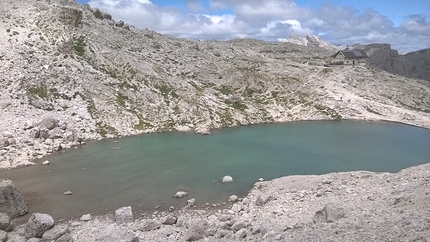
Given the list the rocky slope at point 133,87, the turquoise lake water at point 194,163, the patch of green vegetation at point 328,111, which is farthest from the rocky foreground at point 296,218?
the patch of green vegetation at point 328,111

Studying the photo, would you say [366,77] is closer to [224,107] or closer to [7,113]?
[224,107]

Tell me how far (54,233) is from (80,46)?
243 feet

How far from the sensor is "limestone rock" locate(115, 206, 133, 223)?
33062 millimetres

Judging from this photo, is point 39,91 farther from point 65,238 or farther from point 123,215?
point 65,238

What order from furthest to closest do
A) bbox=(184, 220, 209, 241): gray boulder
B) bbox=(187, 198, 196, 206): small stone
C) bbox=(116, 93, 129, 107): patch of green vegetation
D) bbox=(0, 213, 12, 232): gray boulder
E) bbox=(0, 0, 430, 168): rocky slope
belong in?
1. bbox=(116, 93, 129, 107): patch of green vegetation
2. bbox=(0, 0, 430, 168): rocky slope
3. bbox=(187, 198, 196, 206): small stone
4. bbox=(0, 213, 12, 232): gray boulder
5. bbox=(184, 220, 209, 241): gray boulder

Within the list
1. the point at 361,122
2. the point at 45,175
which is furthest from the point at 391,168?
the point at 45,175

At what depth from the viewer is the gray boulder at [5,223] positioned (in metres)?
30.0

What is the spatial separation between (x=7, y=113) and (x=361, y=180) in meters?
62.2

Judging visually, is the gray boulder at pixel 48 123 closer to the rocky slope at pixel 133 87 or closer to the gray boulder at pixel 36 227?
A: the rocky slope at pixel 133 87

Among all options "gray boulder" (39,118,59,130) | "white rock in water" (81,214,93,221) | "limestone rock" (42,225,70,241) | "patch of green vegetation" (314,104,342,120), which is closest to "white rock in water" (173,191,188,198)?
"white rock in water" (81,214,93,221)

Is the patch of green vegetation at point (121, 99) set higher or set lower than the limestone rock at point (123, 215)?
higher

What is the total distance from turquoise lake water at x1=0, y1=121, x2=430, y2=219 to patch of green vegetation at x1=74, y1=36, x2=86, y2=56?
34521 millimetres

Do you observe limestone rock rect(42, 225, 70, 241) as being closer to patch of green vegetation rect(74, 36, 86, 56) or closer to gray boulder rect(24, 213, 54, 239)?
gray boulder rect(24, 213, 54, 239)

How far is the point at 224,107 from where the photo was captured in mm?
91875
